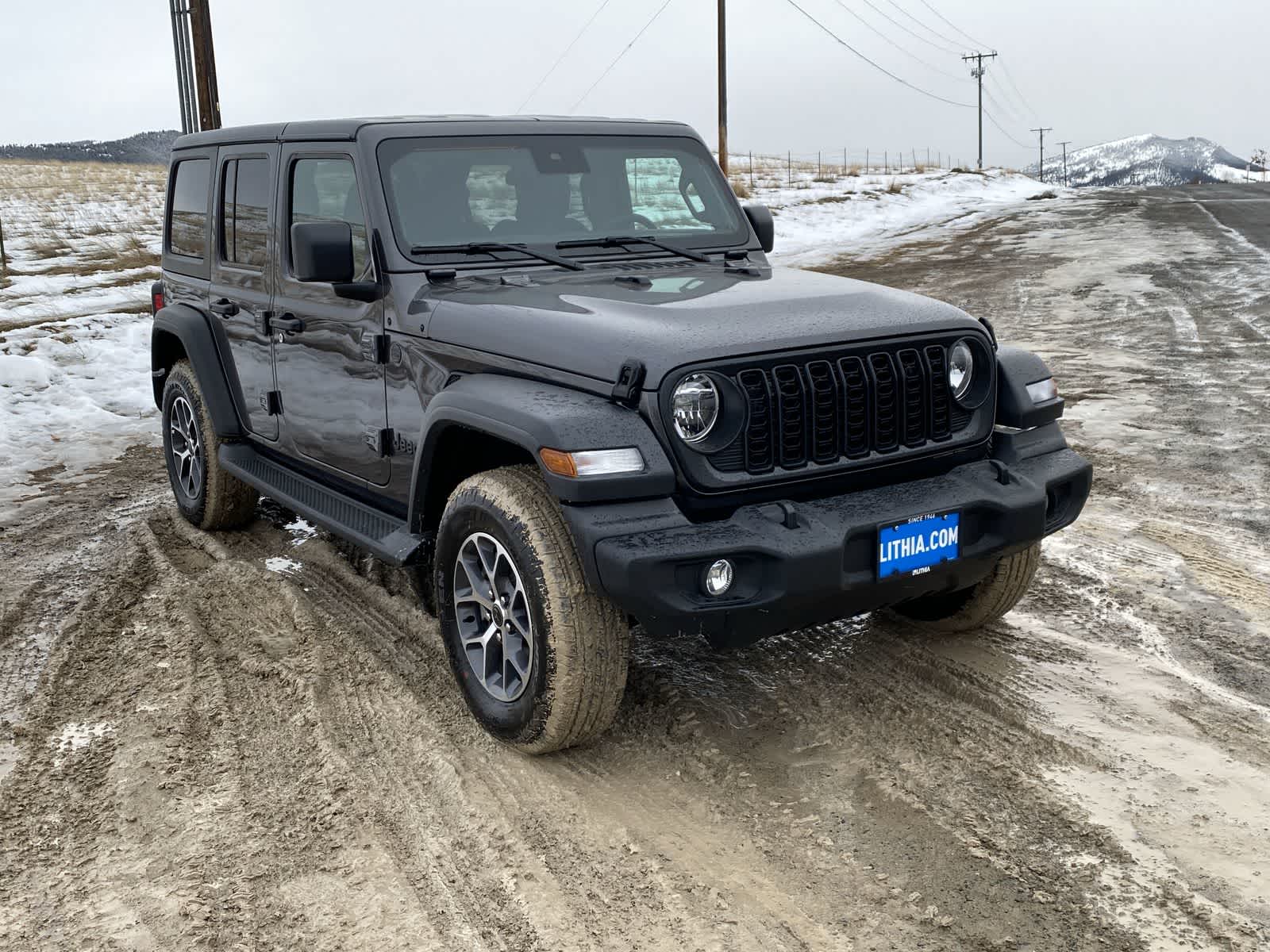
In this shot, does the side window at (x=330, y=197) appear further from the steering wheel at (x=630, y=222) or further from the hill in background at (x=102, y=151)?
the hill in background at (x=102, y=151)

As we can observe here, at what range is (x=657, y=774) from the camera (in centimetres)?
353

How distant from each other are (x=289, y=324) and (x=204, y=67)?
12.5m

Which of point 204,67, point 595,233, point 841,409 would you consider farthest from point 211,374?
point 204,67

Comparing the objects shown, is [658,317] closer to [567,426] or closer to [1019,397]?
[567,426]

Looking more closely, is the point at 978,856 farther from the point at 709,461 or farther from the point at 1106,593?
A: the point at 1106,593

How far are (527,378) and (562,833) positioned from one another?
132cm

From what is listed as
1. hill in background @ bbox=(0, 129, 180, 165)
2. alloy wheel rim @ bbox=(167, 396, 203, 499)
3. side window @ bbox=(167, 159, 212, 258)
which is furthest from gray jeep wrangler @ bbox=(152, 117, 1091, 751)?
hill in background @ bbox=(0, 129, 180, 165)

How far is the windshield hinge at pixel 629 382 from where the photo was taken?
3.19 metres

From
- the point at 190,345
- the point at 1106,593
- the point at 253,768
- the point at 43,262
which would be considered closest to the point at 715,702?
the point at 253,768

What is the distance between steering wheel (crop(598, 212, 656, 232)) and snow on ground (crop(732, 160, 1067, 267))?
1450 cm

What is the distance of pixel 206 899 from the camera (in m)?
2.94

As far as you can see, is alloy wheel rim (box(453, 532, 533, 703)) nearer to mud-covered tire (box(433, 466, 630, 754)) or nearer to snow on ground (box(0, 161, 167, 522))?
mud-covered tire (box(433, 466, 630, 754))

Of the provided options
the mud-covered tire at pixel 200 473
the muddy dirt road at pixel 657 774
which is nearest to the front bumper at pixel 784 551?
the muddy dirt road at pixel 657 774

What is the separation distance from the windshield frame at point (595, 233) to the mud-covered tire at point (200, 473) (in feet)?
6.29
